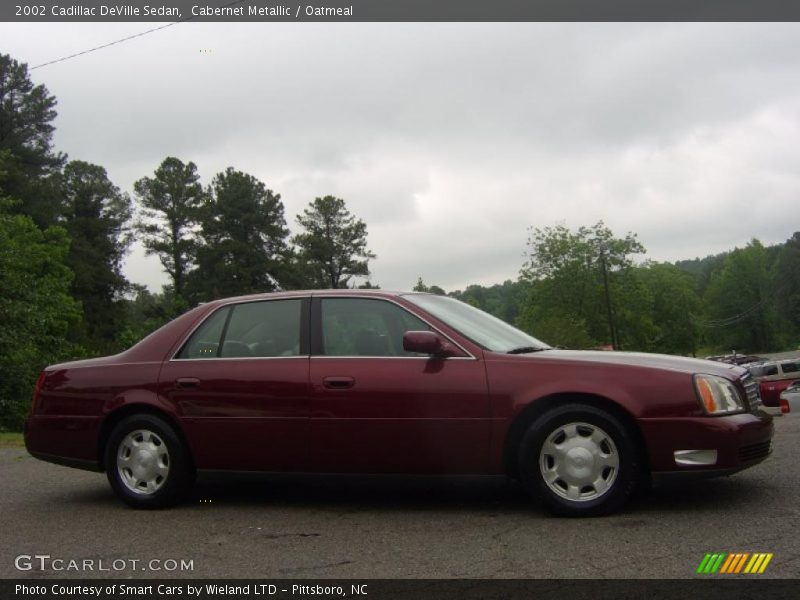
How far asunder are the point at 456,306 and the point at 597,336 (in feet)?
216

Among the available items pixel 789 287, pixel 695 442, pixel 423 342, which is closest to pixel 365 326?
pixel 423 342

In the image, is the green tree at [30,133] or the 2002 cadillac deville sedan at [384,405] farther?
the green tree at [30,133]

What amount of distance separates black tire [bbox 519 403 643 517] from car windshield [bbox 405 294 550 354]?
66 cm

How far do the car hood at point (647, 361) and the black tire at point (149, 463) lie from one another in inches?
97.8

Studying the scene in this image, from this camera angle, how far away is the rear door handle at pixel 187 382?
5.80m

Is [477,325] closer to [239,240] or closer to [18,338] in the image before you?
[18,338]

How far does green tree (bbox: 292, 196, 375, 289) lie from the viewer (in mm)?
69062

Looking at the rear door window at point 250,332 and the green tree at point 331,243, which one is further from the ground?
the green tree at point 331,243

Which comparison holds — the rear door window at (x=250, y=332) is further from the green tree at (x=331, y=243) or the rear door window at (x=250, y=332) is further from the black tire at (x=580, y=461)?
the green tree at (x=331, y=243)

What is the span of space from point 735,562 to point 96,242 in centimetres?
6550
